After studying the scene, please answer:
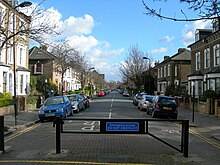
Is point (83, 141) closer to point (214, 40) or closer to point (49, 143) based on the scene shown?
point (49, 143)

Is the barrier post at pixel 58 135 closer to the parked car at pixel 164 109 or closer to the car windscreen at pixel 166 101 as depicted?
the parked car at pixel 164 109

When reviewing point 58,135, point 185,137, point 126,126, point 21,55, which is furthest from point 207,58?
→ point 58,135

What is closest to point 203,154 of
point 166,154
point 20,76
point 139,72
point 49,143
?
point 166,154

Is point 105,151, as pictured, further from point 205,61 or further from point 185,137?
point 205,61

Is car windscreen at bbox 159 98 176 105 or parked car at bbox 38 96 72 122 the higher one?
car windscreen at bbox 159 98 176 105

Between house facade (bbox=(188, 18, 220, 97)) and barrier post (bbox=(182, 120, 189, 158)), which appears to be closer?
barrier post (bbox=(182, 120, 189, 158))

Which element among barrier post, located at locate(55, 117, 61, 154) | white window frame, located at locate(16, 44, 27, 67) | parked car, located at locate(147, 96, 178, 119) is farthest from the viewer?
white window frame, located at locate(16, 44, 27, 67)

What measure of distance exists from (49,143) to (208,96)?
19.9 metres

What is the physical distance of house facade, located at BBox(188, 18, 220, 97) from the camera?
117ft

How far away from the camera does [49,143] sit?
12.5 m

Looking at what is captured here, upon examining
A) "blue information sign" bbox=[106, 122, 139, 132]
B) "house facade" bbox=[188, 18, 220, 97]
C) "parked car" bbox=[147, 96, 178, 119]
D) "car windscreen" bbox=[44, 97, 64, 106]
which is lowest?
"parked car" bbox=[147, 96, 178, 119]

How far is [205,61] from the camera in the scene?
40688mm

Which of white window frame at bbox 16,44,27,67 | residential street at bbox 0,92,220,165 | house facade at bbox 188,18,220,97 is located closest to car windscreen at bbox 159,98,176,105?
house facade at bbox 188,18,220,97

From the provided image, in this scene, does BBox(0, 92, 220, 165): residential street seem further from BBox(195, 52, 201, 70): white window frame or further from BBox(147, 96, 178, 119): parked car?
BBox(195, 52, 201, 70): white window frame
